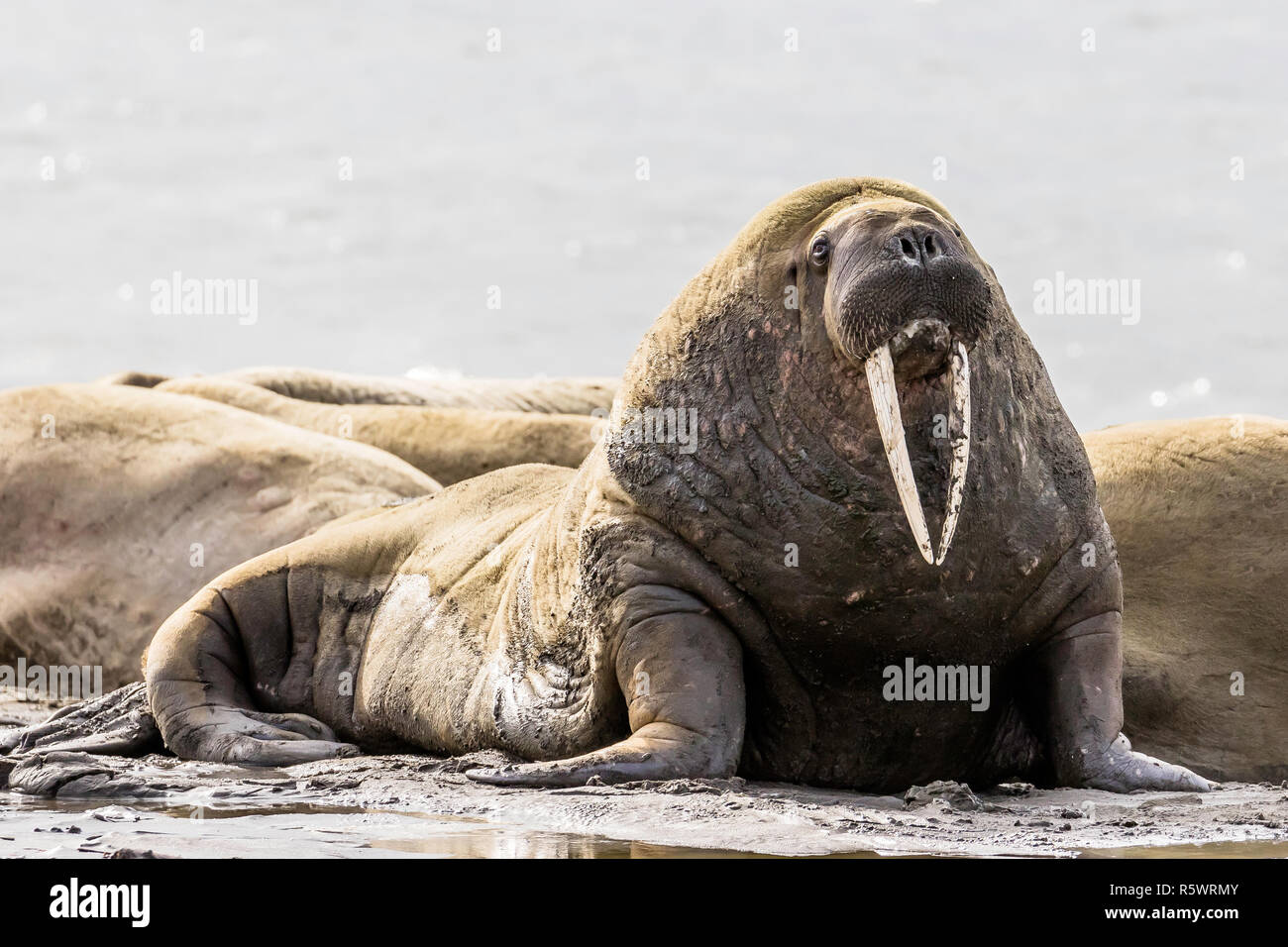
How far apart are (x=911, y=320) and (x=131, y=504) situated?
5.91 m

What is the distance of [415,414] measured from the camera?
11609 millimetres

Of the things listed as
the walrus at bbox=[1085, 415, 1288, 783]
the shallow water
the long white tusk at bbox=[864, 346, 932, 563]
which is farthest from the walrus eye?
the walrus at bbox=[1085, 415, 1288, 783]

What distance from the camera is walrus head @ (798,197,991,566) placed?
495cm

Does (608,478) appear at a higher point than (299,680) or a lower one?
higher

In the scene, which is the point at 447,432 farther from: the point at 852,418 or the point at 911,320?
the point at 911,320

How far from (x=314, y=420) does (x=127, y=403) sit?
1644mm

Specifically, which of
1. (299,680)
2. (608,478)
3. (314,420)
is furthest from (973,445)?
(314,420)

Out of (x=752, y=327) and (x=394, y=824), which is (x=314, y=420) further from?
(x=394, y=824)

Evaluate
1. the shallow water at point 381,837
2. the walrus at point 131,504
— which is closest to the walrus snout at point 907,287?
the shallow water at point 381,837

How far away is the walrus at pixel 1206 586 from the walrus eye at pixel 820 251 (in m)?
2.06

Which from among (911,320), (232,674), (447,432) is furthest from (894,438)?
(447,432)

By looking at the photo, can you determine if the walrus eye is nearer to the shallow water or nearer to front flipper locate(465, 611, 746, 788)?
front flipper locate(465, 611, 746, 788)

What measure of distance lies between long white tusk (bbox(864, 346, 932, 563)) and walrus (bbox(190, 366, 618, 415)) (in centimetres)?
1010

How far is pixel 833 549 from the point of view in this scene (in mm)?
5266
